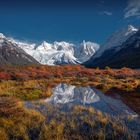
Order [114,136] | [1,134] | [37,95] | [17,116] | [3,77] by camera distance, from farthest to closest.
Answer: [3,77]
[37,95]
[17,116]
[1,134]
[114,136]

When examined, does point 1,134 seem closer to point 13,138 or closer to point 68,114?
point 13,138

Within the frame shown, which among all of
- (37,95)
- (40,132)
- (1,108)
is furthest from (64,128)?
(37,95)

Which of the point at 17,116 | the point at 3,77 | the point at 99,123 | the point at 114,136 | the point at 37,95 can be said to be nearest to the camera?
the point at 114,136

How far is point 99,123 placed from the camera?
19672 mm

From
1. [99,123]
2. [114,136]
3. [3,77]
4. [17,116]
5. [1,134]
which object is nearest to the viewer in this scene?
[114,136]

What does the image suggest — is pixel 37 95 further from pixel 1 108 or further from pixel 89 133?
pixel 89 133

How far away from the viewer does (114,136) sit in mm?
16594

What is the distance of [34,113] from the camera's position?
2316 cm

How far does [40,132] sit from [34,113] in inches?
223

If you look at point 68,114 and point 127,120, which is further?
point 68,114

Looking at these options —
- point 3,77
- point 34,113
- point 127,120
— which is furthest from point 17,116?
point 3,77

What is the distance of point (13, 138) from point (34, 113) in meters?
6.05

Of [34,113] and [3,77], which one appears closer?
[34,113]

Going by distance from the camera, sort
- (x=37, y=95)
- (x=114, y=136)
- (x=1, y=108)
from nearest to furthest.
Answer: (x=114, y=136) → (x=1, y=108) → (x=37, y=95)
